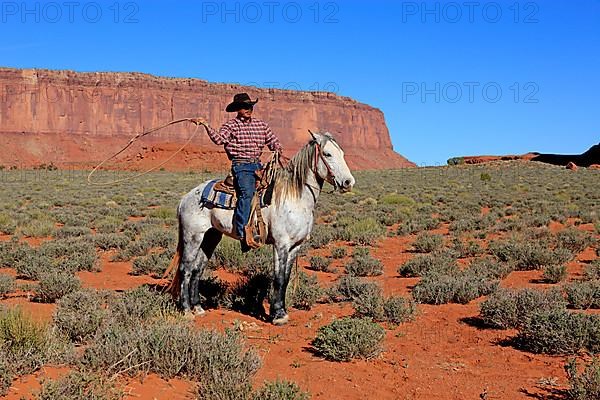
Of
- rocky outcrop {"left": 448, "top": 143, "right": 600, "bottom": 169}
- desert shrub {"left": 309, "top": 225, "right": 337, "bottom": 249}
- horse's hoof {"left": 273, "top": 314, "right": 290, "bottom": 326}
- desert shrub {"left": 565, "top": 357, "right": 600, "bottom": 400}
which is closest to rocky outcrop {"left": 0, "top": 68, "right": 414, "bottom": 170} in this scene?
rocky outcrop {"left": 448, "top": 143, "right": 600, "bottom": 169}

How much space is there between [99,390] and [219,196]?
3.73 m

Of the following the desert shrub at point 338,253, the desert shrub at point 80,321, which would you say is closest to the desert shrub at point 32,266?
the desert shrub at point 80,321

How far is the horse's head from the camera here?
6.51 meters

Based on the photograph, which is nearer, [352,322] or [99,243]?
[352,322]

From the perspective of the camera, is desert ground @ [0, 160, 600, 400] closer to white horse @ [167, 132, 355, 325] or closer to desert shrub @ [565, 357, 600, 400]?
desert shrub @ [565, 357, 600, 400]

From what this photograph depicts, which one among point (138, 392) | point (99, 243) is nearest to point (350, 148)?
point (99, 243)

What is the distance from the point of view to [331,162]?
6.57 meters

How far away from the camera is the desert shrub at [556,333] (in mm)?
5395

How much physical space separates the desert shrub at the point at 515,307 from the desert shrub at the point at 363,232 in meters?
7.22

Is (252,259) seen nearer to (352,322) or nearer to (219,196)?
(219,196)

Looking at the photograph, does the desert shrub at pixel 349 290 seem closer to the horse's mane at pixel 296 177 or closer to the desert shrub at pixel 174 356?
the horse's mane at pixel 296 177

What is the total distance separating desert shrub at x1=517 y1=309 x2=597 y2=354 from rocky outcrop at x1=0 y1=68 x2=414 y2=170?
77.2 m

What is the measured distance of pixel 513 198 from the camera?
2516 cm

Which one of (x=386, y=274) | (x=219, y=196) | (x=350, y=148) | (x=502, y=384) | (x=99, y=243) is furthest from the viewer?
(x=350, y=148)
